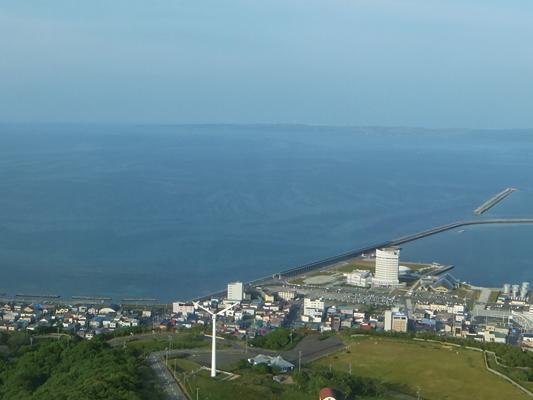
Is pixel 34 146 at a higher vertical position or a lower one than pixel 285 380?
higher

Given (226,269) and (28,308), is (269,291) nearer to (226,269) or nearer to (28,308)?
(226,269)

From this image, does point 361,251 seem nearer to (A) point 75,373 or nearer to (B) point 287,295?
(B) point 287,295

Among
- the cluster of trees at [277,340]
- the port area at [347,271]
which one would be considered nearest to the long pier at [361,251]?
the port area at [347,271]

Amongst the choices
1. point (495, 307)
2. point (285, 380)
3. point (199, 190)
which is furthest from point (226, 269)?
point (199, 190)

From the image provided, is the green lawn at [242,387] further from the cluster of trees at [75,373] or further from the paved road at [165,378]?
the cluster of trees at [75,373]

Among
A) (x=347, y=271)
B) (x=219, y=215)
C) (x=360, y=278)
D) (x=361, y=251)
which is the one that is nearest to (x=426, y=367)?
(x=360, y=278)

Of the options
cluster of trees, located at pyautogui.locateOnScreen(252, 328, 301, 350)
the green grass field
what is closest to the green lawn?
the green grass field
